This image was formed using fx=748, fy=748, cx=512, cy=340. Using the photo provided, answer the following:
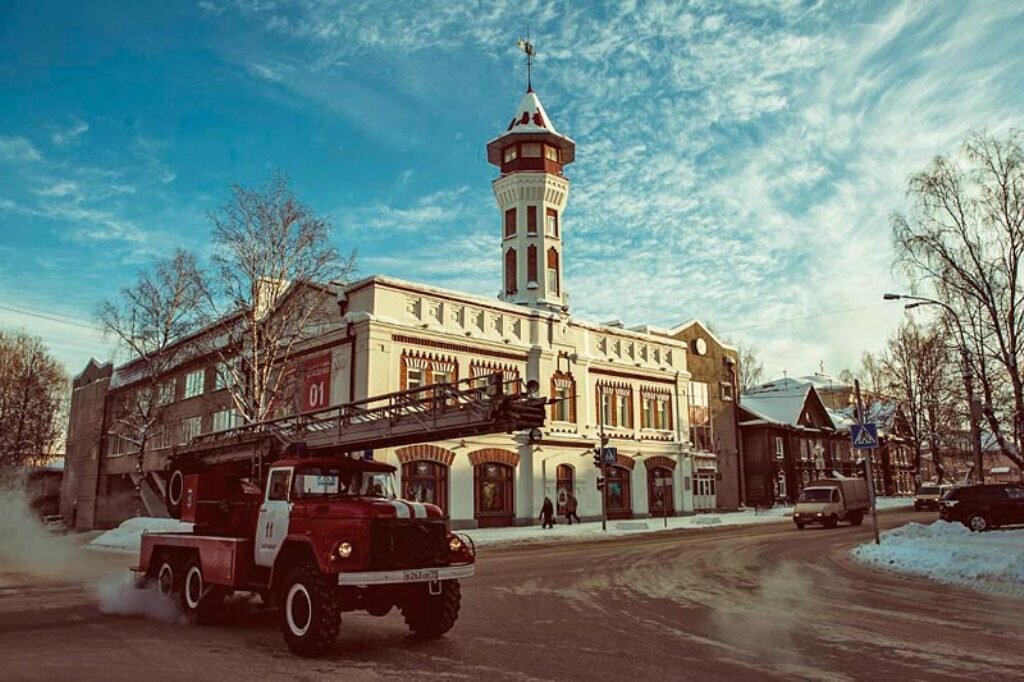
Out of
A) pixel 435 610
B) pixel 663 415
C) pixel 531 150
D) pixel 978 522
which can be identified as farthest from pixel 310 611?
pixel 531 150

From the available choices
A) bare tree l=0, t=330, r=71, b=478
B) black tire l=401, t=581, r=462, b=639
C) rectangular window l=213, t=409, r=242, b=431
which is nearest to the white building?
rectangular window l=213, t=409, r=242, b=431

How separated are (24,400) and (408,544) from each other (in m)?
57.0

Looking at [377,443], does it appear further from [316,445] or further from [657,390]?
[657,390]

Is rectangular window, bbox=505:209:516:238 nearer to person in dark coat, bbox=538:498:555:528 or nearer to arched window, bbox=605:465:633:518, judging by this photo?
arched window, bbox=605:465:633:518

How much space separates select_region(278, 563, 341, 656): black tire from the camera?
8195mm

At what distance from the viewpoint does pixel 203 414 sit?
137 feet

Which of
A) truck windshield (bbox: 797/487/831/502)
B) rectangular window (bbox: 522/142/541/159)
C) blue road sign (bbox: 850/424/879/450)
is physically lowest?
truck windshield (bbox: 797/487/831/502)

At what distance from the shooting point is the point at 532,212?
46.2m

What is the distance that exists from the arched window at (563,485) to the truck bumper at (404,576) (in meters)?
30.0

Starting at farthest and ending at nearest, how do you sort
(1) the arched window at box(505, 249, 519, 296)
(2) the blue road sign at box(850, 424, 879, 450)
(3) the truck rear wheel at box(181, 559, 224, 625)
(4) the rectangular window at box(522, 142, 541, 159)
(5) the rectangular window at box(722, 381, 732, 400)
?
(5) the rectangular window at box(722, 381, 732, 400) < (4) the rectangular window at box(522, 142, 541, 159) < (1) the arched window at box(505, 249, 519, 296) < (2) the blue road sign at box(850, 424, 879, 450) < (3) the truck rear wheel at box(181, 559, 224, 625)

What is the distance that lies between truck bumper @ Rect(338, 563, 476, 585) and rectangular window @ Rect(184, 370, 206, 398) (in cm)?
3740

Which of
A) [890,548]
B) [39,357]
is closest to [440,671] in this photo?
[890,548]

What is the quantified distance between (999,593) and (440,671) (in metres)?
11.1

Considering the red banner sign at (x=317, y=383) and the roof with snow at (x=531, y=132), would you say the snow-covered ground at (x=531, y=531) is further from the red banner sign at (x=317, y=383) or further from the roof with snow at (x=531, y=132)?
the roof with snow at (x=531, y=132)
